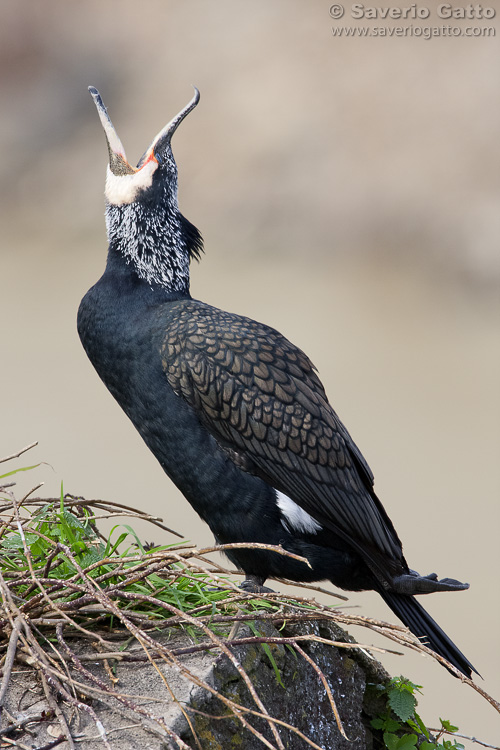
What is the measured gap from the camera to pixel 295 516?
246cm

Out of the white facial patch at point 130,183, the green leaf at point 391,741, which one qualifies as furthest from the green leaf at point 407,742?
the white facial patch at point 130,183

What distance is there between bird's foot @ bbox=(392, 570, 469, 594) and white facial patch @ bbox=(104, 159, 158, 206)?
1339mm

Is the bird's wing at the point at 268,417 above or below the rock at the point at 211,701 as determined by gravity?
above

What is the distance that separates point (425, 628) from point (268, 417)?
2.35 ft

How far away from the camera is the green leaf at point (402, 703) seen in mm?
2309

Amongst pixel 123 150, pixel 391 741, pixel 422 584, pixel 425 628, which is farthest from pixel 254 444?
pixel 123 150

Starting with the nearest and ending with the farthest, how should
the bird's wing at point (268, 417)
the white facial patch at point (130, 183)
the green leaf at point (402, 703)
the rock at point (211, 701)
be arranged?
1. the rock at point (211, 701)
2. the green leaf at point (402, 703)
3. the bird's wing at point (268, 417)
4. the white facial patch at point (130, 183)

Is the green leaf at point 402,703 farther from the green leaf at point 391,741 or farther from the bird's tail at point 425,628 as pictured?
the bird's tail at point 425,628

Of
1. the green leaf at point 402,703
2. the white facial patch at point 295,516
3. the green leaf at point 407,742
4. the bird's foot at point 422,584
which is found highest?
the white facial patch at point 295,516

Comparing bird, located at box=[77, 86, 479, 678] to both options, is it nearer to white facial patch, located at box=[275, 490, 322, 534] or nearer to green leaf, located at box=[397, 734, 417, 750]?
white facial patch, located at box=[275, 490, 322, 534]

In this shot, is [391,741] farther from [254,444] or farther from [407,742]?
[254,444]

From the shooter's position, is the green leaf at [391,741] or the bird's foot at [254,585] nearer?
the green leaf at [391,741]

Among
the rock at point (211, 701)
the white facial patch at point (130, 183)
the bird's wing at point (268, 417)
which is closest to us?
the rock at point (211, 701)

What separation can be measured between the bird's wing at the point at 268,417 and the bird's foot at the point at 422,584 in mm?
73
